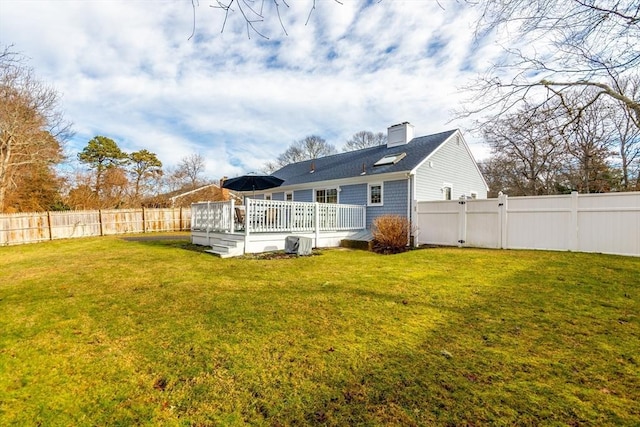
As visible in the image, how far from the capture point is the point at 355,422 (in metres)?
1.92

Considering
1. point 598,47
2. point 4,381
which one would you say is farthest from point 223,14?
point 598,47

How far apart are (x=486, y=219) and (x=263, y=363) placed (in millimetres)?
9131

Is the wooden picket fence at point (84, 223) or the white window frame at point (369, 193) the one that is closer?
the white window frame at point (369, 193)

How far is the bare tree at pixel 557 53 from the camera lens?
4332mm

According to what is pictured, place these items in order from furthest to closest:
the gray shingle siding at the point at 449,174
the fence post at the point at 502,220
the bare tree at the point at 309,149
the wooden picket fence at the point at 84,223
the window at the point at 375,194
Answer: the bare tree at the point at 309,149
the wooden picket fence at the point at 84,223
the window at the point at 375,194
the gray shingle siding at the point at 449,174
the fence post at the point at 502,220

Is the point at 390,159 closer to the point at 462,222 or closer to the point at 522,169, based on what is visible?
the point at 462,222

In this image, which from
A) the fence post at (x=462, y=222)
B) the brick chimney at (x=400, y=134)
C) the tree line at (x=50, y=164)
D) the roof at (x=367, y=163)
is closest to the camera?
the fence post at (x=462, y=222)

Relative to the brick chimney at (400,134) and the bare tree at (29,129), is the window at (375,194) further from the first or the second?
the bare tree at (29,129)

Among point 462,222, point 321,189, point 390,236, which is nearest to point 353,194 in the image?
point 321,189

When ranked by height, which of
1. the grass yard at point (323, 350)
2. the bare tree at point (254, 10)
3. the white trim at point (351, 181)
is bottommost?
the grass yard at point (323, 350)

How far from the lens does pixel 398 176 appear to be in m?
12.0

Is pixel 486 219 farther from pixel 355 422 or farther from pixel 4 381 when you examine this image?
pixel 4 381

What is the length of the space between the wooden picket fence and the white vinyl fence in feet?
52.9

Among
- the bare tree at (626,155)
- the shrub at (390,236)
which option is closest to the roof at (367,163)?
the shrub at (390,236)
